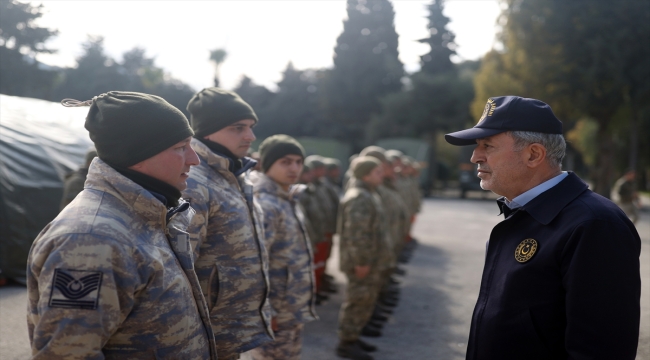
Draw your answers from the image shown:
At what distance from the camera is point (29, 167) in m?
7.83

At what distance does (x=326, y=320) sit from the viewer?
6.67 metres

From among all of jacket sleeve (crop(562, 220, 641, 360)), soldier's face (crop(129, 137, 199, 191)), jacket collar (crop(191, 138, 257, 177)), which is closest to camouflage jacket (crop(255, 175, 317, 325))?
jacket collar (crop(191, 138, 257, 177))

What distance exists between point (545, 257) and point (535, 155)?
0.43 m

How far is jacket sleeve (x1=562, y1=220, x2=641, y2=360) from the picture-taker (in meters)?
1.76

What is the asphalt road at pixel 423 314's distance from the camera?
4062 millimetres

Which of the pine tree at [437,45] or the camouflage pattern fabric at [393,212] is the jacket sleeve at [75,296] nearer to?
the camouflage pattern fabric at [393,212]

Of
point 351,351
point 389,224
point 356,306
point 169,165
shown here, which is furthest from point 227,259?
point 389,224

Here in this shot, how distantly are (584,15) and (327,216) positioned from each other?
4973 mm

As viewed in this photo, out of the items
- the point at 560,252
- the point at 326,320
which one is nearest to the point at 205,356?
the point at 560,252

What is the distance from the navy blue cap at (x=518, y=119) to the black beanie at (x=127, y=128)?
1198mm

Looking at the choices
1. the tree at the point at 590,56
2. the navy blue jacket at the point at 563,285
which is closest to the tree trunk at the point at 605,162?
the tree at the point at 590,56

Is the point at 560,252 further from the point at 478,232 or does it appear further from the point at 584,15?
the point at 478,232

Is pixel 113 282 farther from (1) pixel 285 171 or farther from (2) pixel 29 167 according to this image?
(2) pixel 29 167

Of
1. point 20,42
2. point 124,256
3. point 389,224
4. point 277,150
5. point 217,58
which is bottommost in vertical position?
point 389,224
